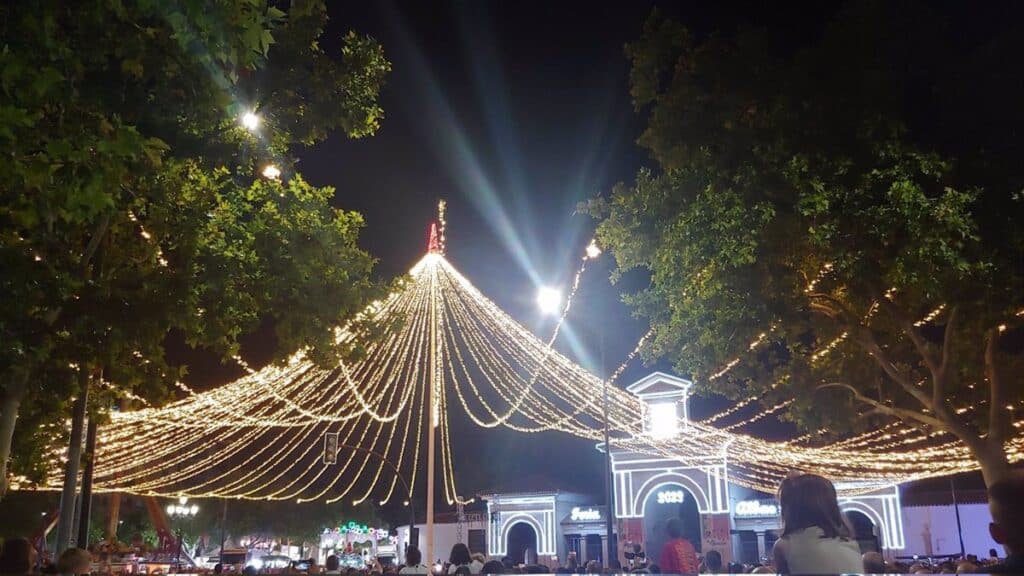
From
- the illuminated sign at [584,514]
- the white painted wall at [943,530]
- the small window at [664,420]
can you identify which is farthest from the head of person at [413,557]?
the illuminated sign at [584,514]

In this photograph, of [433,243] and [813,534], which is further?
[433,243]

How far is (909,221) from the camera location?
11000 mm

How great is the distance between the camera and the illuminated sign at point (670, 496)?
34719 mm

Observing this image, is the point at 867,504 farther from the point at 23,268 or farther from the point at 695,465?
the point at 23,268

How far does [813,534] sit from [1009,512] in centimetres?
87

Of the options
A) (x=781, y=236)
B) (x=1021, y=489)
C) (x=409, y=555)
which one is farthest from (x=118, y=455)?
(x=1021, y=489)

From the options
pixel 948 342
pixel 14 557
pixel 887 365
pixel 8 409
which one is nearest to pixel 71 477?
pixel 8 409

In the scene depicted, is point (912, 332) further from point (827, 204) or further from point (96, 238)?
point (96, 238)

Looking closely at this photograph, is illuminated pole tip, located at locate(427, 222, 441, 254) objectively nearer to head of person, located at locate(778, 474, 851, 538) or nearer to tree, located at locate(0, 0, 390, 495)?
tree, located at locate(0, 0, 390, 495)

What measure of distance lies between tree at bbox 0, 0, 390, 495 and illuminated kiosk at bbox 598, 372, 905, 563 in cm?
2112

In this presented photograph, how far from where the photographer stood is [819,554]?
3723 millimetres

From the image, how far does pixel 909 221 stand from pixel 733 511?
82.5 feet

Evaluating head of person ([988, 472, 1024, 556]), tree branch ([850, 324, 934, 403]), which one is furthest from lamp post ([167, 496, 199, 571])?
head of person ([988, 472, 1024, 556])

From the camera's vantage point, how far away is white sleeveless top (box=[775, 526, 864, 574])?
12.1 feet
